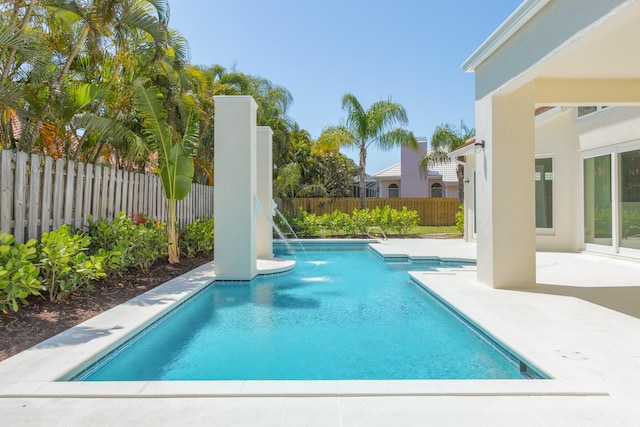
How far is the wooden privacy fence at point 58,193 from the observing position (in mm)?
6086

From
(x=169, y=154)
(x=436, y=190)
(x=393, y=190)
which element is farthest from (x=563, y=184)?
(x=393, y=190)

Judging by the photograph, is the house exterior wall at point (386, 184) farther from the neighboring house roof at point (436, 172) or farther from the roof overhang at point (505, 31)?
the roof overhang at point (505, 31)

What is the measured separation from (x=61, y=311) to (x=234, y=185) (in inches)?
158

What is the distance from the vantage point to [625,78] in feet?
Result: 22.8

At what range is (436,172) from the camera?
32406 millimetres

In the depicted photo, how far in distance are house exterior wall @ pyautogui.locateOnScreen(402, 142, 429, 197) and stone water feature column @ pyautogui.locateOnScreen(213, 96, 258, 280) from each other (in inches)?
991

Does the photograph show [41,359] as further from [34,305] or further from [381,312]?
[381,312]

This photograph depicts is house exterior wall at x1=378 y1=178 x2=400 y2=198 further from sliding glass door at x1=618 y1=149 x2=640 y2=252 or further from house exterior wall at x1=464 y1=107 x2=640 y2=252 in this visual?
sliding glass door at x1=618 y1=149 x2=640 y2=252

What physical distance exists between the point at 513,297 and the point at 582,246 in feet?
24.8

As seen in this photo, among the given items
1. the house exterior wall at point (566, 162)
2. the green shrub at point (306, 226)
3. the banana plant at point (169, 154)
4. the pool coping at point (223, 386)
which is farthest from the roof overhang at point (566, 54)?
the green shrub at point (306, 226)

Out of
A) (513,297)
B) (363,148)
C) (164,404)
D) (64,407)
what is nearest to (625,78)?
(513,297)

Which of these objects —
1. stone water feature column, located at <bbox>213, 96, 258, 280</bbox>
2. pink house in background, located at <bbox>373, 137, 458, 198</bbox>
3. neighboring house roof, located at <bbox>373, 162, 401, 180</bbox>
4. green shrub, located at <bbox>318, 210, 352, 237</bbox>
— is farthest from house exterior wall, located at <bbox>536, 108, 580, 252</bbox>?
neighboring house roof, located at <bbox>373, 162, 401, 180</bbox>

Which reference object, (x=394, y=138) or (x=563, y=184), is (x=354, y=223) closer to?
(x=394, y=138)

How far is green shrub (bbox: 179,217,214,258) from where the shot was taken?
11.5 meters
